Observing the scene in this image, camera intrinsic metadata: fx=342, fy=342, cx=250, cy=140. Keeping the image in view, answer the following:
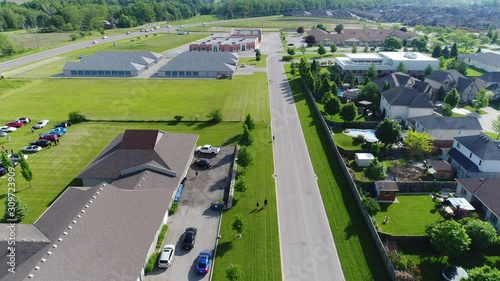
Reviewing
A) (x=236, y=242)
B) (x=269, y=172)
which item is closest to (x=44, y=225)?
(x=236, y=242)

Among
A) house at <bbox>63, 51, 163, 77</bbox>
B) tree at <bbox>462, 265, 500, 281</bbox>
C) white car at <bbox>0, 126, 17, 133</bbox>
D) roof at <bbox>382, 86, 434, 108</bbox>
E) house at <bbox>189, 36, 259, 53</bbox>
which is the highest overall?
house at <bbox>189, 36, 259, 53</bbox>

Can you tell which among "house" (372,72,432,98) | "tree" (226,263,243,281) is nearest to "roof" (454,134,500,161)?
"house" (372,72,432,98)

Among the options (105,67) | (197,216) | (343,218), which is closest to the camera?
(343,218)

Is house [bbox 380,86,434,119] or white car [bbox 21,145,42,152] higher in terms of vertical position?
house [bbox 380,86,434,119]

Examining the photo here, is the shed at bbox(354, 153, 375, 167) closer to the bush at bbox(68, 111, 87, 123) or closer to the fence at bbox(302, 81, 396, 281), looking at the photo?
the fence at bbox(302, 81, 396, 281)

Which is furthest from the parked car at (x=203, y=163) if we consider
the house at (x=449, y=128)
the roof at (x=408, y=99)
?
the roof at (x=408, y=99)

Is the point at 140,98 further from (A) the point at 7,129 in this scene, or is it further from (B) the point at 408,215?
(B) the point at 408,215

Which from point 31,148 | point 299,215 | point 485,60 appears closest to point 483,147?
point 299,215
